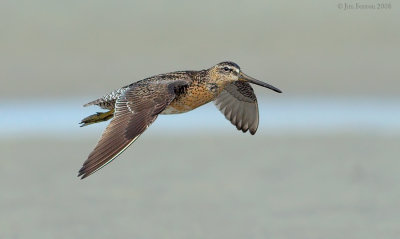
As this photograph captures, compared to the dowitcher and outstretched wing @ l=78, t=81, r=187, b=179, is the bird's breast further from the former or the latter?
outstretched wing @ l=78, t=81, r=187, b=179

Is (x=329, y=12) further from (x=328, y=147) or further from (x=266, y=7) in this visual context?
(x=328, y=147)

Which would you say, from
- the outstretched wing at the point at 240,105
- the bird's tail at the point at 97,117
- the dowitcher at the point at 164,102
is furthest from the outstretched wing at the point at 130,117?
the outstretched wing at the point at 240,105

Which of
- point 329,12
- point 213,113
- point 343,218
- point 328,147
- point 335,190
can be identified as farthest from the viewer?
point 329,12

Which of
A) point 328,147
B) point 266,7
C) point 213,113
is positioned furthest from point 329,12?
point 328,147

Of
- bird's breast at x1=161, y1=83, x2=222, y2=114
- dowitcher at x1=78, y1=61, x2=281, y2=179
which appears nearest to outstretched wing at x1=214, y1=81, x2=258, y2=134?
dowitcher at x1=78, y1=61, x2=281, y2=179

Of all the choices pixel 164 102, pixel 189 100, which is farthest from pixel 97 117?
pixel 164 102

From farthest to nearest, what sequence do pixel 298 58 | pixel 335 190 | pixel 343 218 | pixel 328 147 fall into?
pixel 298 58, pixel 328 147, pixel 335 190, pixel 343 218
